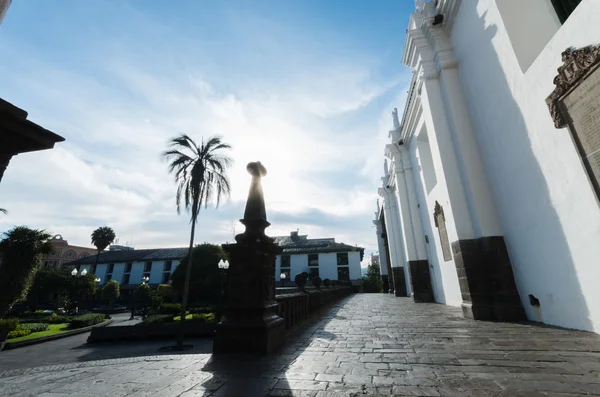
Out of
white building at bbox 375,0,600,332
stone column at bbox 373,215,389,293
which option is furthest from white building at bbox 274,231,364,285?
white building at bbox 375,0,600,332

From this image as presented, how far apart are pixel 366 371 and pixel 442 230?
7.66m

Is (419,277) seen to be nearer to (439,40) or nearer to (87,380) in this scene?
(439,40)

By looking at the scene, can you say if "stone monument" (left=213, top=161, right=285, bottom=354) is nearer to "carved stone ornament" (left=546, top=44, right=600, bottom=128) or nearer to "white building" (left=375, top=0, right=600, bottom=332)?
"white building" (left=375, top=0, right=600, bottom=332)

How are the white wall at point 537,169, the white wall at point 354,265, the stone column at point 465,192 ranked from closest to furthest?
the white wall at point 537,169 → the stone column at point 465,192 → the white wall at point 354,265

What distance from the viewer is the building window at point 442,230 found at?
866 cm

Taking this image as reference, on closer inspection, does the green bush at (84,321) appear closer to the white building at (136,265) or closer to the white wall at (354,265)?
the white building at (136,265)

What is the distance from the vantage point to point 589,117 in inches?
138

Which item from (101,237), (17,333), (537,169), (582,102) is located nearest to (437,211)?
(537,169)

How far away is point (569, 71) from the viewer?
12.3 feet

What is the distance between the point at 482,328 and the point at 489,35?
6088 mm

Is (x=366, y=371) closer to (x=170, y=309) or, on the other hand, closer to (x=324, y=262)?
(x=170, y=309)

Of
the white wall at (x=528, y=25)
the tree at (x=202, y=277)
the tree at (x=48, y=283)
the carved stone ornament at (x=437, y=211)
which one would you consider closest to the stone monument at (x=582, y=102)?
the white wall at (x=528, y=25)

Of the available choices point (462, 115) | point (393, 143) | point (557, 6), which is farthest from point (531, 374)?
point (393, 143)

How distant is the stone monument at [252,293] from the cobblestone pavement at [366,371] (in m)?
0.27
